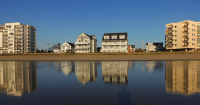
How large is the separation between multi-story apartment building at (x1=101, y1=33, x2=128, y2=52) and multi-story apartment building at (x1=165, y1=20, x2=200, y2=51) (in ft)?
105

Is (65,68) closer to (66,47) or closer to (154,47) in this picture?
(66,47)

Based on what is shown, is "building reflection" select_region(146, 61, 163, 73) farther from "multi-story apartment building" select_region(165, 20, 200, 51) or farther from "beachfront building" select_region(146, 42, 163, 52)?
"beachfront building" select_region(146, 42, 163, 52)

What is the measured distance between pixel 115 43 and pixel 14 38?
76299 millimetres

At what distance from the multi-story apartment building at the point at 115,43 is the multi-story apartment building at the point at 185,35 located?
32.0 meters

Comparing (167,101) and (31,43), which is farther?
(31,43)

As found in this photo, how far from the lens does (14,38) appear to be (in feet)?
317

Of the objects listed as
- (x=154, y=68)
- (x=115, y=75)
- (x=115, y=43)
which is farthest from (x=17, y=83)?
(x=115, y=43)

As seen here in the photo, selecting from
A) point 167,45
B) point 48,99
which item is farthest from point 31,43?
point 48,99

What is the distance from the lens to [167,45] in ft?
276

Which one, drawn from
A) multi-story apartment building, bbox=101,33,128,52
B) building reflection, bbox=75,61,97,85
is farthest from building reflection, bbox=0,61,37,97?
multi-story apartment building, bbox=101,33,128,52

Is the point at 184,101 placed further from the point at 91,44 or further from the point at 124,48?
the point at 91,44

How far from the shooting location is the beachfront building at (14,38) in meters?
95.9

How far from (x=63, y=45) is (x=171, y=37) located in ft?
247

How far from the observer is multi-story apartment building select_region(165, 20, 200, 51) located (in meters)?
76.3
